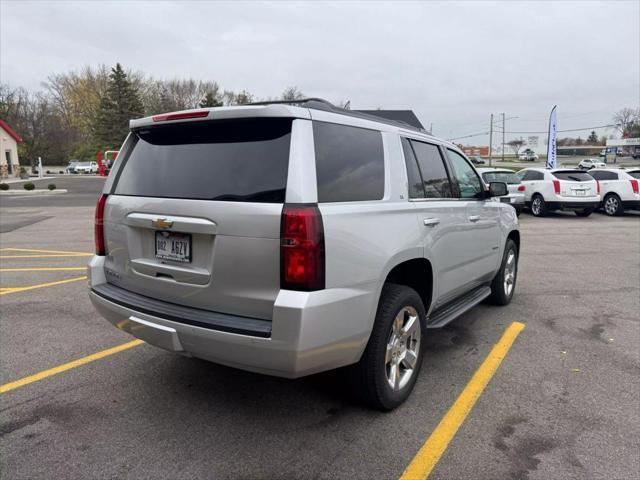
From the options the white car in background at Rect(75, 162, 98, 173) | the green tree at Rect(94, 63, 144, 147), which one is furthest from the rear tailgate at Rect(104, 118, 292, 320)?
the green tree at Rect(94, 63, 144, 147)

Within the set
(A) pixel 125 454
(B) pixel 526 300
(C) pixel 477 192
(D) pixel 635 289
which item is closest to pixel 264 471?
(A) pixel 125 454

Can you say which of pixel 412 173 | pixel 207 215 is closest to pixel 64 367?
pixel 207 215

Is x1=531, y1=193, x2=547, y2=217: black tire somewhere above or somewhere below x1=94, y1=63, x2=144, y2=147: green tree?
below

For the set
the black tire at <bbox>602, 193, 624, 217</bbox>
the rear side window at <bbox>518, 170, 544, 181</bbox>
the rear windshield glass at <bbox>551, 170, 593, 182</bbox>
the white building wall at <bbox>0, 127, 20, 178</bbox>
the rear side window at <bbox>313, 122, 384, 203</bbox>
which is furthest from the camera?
the white building wall at <bbox>0, 127, 20, 178</bbox>

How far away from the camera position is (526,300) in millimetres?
6027

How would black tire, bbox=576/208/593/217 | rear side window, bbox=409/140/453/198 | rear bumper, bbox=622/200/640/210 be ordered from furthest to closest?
1. rear bumper, bbox=622/200/640/210
2. black tire, bbox=576/208/593/217
3. rear side window, bbox=409/140/453/198

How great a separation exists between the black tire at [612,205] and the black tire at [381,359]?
16.7 metres

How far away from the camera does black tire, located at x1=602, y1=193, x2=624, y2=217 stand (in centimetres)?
1669

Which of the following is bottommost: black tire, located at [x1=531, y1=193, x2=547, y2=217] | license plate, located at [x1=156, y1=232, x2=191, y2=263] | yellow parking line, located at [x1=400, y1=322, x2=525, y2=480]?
yellow parking line, located at [x1=400, y1=322, x2=525, y2=480]

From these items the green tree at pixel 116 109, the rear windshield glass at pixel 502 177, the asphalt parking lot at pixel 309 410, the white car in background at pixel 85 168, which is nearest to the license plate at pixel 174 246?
the asphalt parking lot at pixel 309 410

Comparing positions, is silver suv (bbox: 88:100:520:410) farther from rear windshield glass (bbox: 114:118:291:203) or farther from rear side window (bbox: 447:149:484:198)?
rear side window (bbox: 447:149:484:198)

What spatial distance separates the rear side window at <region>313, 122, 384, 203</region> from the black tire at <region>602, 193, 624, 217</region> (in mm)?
16763

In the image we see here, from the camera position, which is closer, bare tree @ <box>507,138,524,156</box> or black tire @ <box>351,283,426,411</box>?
black tire @ <box>351,283,426,411</box>

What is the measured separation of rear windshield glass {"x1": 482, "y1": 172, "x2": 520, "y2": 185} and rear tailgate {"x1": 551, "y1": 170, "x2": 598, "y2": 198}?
5.86 ft
